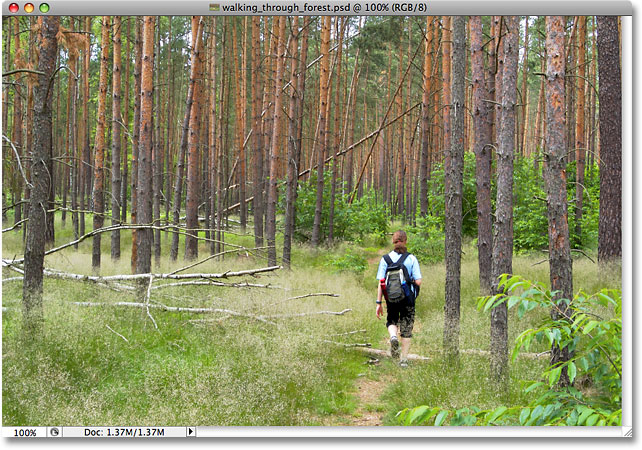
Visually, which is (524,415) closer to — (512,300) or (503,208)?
(512,300)

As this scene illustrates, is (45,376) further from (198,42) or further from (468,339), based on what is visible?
(198,42)

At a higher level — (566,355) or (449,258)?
(449,258)

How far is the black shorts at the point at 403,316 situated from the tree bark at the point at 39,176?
4.14m

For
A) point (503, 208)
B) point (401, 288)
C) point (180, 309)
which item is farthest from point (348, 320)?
point (503, 208)

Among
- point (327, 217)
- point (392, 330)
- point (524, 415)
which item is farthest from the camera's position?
point (327, 217)

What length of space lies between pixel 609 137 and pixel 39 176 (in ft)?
29.3

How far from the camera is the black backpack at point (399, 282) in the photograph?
6.51 m

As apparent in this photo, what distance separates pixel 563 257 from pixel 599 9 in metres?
2.06

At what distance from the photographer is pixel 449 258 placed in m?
6.61

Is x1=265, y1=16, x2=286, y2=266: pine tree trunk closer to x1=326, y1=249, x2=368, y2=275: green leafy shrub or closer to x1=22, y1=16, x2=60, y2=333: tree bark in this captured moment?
x1=326, y1=249, x2=368, y2=275: green leafy shrub

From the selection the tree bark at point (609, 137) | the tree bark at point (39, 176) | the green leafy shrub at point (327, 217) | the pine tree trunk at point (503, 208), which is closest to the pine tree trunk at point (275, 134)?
the green leafy shrub at point (327, 217)

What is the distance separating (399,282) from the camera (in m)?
6.53

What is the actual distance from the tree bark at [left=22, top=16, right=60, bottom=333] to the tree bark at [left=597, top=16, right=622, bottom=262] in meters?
8.48
